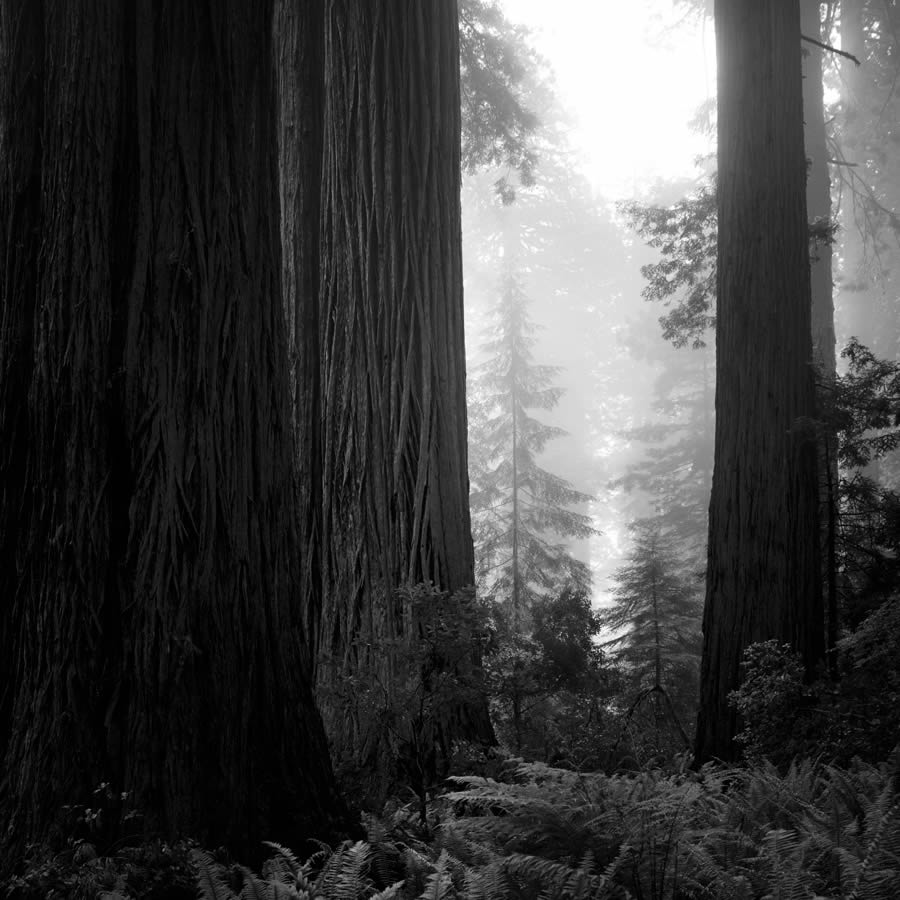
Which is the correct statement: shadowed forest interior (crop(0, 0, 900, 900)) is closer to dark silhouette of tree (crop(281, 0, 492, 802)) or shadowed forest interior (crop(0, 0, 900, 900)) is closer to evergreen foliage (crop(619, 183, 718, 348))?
dark silhouette of tree (crop(281, 0, 492, 802))

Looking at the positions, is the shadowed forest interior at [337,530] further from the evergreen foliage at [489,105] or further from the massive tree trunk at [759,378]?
the evergreen foliage at [489,105]

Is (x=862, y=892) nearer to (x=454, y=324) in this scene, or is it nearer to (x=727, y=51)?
(x=454, y=324)

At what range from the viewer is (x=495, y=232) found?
6134 centimetres

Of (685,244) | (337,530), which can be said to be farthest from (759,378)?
(685,244)

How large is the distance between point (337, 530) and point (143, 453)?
254cm

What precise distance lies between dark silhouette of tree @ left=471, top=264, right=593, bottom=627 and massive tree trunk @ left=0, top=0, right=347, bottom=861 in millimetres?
12258

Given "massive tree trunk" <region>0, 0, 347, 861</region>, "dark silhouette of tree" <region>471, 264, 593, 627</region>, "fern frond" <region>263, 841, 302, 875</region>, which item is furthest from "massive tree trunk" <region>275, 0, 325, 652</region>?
"dark silhouette of tree" <region>471, 264, 593, 627</region>

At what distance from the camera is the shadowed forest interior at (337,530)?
118 inches

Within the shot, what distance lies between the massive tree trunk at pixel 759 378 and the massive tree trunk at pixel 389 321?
2006 mm

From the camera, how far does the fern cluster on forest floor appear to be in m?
2.33

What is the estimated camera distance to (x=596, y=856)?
2.64 m

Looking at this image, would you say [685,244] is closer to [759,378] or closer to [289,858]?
[759,378]

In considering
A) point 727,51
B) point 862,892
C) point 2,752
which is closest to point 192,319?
point 2,752

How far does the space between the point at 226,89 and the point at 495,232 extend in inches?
2323
